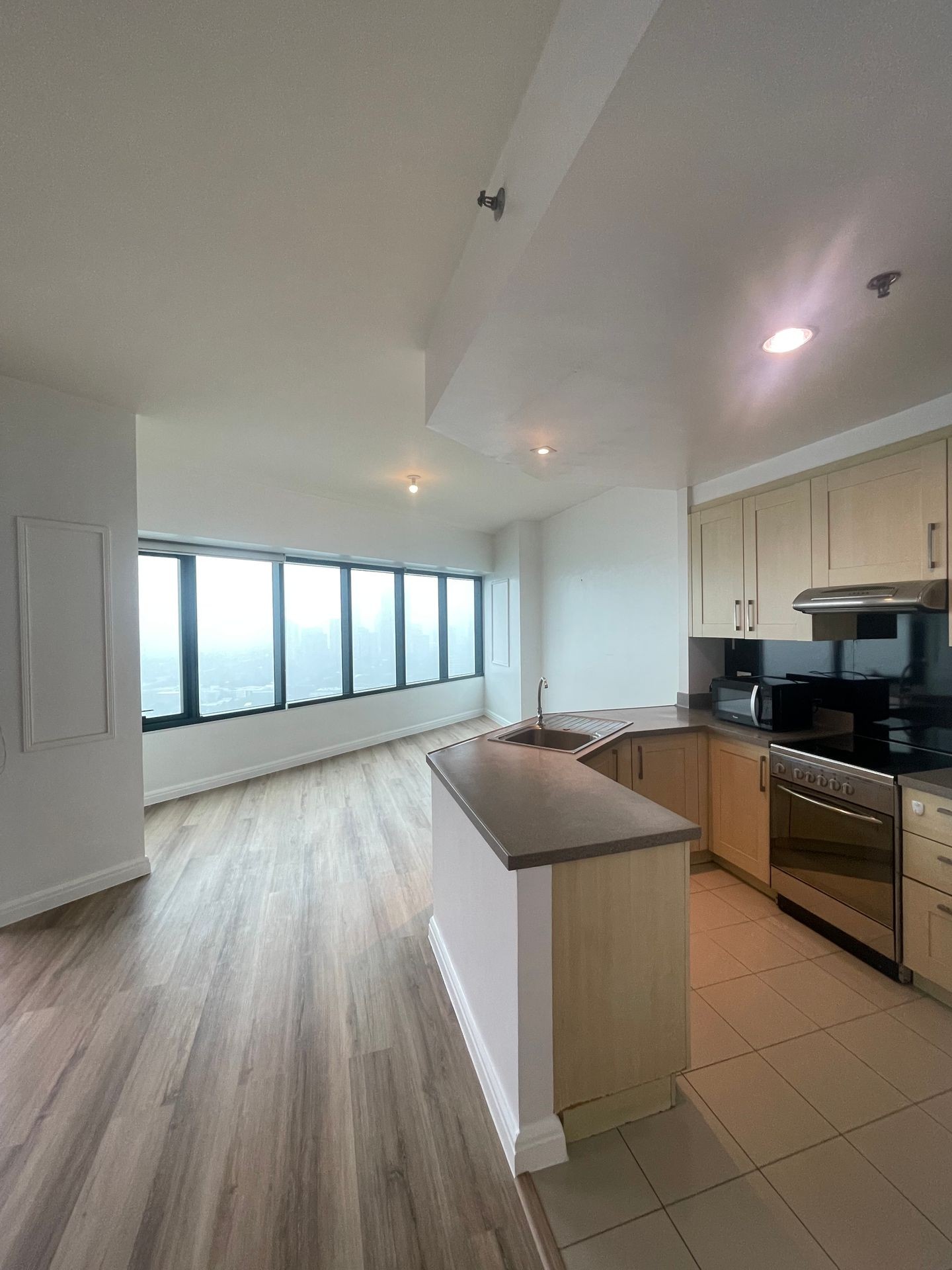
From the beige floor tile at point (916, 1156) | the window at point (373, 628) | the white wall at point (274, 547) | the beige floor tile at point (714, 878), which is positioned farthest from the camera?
the window at point (373, 628)

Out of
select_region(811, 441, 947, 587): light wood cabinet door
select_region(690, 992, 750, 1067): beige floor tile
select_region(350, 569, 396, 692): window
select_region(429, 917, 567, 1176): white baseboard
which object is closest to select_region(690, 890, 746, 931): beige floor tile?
select_region(690, 992, 750, 1067): beige floor tile

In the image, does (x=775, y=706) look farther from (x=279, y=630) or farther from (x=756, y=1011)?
(x=279, y=630)

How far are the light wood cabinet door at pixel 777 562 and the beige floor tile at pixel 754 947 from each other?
148 centimetres

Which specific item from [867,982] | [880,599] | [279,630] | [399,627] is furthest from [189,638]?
[867,982]

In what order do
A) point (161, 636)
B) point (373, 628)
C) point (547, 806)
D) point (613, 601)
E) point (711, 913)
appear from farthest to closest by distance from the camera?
point (373, 628), point (613, 601), point (161, 636), point (711, 913), point (547, 806)

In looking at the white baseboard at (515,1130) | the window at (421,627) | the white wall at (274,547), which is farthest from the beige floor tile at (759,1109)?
the window at (421,627)

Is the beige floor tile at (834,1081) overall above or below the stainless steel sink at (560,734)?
below

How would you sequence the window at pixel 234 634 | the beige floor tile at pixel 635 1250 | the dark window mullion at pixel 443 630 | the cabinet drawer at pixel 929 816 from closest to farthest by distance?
the beige floor tile at pixel 635 1250 < the cabinet drawer at pixel 929 816 < the window at pixel 234 634 < the dark window mullion at pixel 443 630

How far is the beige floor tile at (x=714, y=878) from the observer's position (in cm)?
291

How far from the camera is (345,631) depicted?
6.07 metres

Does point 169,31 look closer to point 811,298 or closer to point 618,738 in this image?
point 811,298

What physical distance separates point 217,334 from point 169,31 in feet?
3.96

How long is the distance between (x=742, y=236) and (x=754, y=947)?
2.72 m

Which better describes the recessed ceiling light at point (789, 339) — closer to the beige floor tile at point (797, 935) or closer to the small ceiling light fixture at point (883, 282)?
the small ceiling light fixture at point (883, 282)
